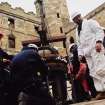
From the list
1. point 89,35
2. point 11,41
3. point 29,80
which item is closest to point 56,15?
point 11,41

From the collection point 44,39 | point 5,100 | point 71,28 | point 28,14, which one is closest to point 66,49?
point 71,28

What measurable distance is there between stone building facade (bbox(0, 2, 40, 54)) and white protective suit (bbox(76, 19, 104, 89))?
22.5 meters

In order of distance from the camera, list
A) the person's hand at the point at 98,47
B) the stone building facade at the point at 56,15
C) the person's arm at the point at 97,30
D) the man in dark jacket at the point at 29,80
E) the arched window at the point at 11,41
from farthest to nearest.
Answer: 1. the stone building facade at the point at 56,15
2. the arched window at the point at 11,41
3. the person's arm at the point at 97,30
4. the person's hand at the point at 98,47
5. the man in dark jacket at the point at 29,80

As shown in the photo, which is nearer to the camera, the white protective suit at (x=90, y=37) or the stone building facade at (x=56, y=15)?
the white protective suit at (x=90, y=37)

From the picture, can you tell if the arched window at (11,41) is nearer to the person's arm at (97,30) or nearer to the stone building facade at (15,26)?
the stone building facade at (15,26)

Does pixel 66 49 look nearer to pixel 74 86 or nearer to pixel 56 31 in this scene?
pixel 56 31

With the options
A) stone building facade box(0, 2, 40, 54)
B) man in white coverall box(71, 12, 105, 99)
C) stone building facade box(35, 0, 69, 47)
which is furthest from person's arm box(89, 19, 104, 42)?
stone building facade box(35, 0, 69, 47)

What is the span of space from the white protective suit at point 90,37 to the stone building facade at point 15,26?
887 inches

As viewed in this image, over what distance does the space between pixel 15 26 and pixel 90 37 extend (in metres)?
25.5

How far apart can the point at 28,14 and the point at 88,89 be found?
26718mm

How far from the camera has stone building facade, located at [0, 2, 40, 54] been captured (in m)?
29.3

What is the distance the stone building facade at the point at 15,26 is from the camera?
2934cm

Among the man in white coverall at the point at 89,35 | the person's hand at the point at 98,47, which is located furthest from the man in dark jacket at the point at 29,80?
the man in white coverall at the point at 89,35

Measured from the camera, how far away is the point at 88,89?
6879mm
